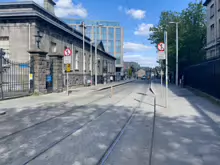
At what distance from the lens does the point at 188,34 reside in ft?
124

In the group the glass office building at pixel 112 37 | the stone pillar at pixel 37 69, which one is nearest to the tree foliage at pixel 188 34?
the stone pillar at pixel 37 69

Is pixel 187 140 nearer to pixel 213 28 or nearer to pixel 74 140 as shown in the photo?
pixel 74 140

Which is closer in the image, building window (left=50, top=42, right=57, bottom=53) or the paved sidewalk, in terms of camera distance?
the paved sidewalk

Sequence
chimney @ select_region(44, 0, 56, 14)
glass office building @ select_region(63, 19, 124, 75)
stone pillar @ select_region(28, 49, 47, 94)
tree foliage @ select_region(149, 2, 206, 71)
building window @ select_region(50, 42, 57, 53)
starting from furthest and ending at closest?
glass office building @ select_region(63, 19, 124, 75)
tree foliage @ select_region(149, 2, 206, 71)
chimney @ select_region(44, 0, 56, 14)
building window @ select_region(50, 42, 57, 53)
stone pillar @ select_region(28, 49, 47, 94)

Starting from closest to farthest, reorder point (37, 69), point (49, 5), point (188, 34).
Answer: point (37, 69)
point (49, 5)
point (188, 34)

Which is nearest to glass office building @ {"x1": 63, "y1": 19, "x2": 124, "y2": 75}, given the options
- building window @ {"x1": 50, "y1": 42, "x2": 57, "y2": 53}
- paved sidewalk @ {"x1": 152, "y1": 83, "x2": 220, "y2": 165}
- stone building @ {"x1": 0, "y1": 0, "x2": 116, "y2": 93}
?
building window @ {"x1": 50, "y1": 42, "x2": 57, "y2": 53}

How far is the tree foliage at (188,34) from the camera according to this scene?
37625 mm

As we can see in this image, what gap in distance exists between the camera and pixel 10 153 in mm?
5062

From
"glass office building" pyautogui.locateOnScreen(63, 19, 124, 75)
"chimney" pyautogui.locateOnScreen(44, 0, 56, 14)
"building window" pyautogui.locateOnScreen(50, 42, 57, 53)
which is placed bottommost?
"building window" pyautogui.locateOnScreen(50, 42, 57, 53)

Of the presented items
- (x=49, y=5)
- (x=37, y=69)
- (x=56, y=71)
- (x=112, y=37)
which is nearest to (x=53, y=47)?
(x=56, y=71)

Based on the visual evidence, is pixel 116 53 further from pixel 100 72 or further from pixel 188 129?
pixel 188 129

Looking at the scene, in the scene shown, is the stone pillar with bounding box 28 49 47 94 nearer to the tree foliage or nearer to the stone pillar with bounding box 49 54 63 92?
the stone pillar with bounding box 49 54 63 92

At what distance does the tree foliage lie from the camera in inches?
1481

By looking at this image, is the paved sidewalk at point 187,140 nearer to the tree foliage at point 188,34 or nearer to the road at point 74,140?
the road at point 74,140
